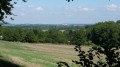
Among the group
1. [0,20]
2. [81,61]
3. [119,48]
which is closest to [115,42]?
[119,48]

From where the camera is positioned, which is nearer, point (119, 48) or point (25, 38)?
point (119, 48)

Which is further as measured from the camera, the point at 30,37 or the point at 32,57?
the point at 30,37

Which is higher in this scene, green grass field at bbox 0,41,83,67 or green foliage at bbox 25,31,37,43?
green grass field at bbox 0,41,83,67

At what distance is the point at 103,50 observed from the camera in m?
5.75

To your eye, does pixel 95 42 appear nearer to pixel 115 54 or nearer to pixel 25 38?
pixel 115 54

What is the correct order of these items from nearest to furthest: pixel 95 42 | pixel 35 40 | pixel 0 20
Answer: pixel 95 42 → pixel 0 20 → pixel 35 40

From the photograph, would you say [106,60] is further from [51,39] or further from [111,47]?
[51,39]

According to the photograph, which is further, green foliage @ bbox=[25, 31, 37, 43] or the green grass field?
green foliage @ bbox=[25, 31, 37, 43]

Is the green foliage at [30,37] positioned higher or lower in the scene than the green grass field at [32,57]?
lower

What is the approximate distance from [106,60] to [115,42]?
1.62 feet

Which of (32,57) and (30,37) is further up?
(32,57)

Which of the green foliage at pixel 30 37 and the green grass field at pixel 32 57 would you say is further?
the green foliage at pixel 30 37

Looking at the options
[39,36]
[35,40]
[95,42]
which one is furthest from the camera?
[39,36]

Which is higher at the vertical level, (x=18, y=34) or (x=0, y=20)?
(x=0, y=20)
